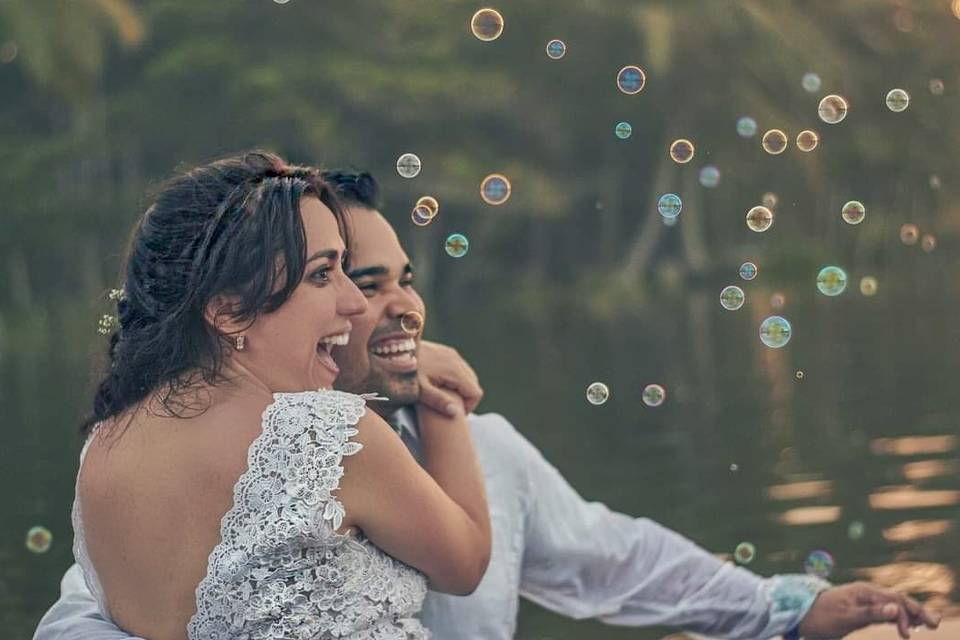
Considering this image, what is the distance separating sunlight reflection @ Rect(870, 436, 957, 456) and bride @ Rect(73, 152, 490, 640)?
6.32 m

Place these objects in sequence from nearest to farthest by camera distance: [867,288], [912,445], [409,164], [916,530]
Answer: [409,164], [916,530], [912,445], [867,288]

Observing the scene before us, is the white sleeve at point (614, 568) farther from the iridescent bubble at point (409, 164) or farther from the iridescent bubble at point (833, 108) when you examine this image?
the iridescent bubble at point (833, 108)

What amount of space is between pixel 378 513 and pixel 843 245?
115 ft

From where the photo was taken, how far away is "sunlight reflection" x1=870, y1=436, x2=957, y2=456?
8781 mm

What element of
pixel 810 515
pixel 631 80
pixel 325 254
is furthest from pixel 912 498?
pixel 325 254

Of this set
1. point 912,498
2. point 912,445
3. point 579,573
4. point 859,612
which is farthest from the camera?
point 912,445

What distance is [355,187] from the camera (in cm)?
312

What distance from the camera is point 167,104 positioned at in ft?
106

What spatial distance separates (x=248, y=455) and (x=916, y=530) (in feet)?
14.9

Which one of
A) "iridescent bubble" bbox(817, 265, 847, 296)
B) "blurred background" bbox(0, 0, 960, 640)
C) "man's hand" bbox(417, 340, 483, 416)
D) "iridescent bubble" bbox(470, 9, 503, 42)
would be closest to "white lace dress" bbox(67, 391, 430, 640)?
"man's hand" bbox(417, 340, 483, 416)

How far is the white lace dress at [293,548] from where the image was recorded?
101 inches

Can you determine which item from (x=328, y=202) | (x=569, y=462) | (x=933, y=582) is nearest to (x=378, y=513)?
(x=328, y=202)

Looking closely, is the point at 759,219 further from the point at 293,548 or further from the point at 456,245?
the point at 293,548

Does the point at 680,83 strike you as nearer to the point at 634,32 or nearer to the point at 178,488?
the point at 634,32
